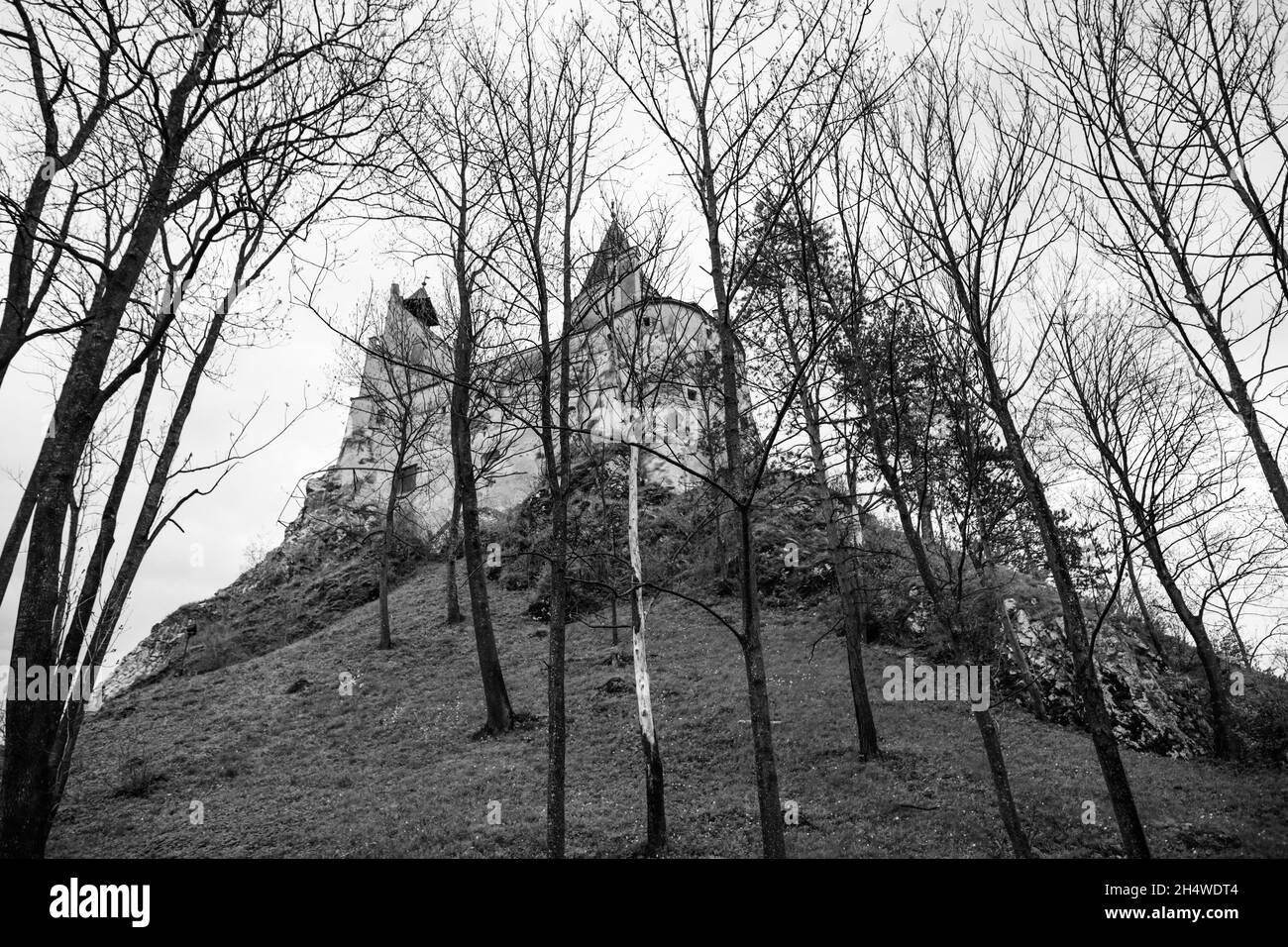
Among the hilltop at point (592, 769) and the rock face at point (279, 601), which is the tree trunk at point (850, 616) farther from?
the rock face at point (279, 601)

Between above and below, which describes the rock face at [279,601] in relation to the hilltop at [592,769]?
above

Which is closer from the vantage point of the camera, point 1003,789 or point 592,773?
point 1003,789

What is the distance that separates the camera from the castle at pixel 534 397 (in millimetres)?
9047

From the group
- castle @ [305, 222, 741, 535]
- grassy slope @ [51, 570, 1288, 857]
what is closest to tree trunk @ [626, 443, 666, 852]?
grassy slope @ [51, 570, 1288, 857]

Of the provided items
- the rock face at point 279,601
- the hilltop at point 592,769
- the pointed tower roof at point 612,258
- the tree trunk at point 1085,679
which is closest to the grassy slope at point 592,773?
the hilltop at point 592,769

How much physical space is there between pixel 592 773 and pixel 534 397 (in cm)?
670

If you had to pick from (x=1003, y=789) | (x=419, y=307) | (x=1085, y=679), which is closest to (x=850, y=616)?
(x=1003, y=789)

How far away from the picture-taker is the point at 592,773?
11469mm

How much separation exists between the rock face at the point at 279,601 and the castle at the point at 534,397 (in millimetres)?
2074

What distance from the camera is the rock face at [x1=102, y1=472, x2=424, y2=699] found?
21547 mm
